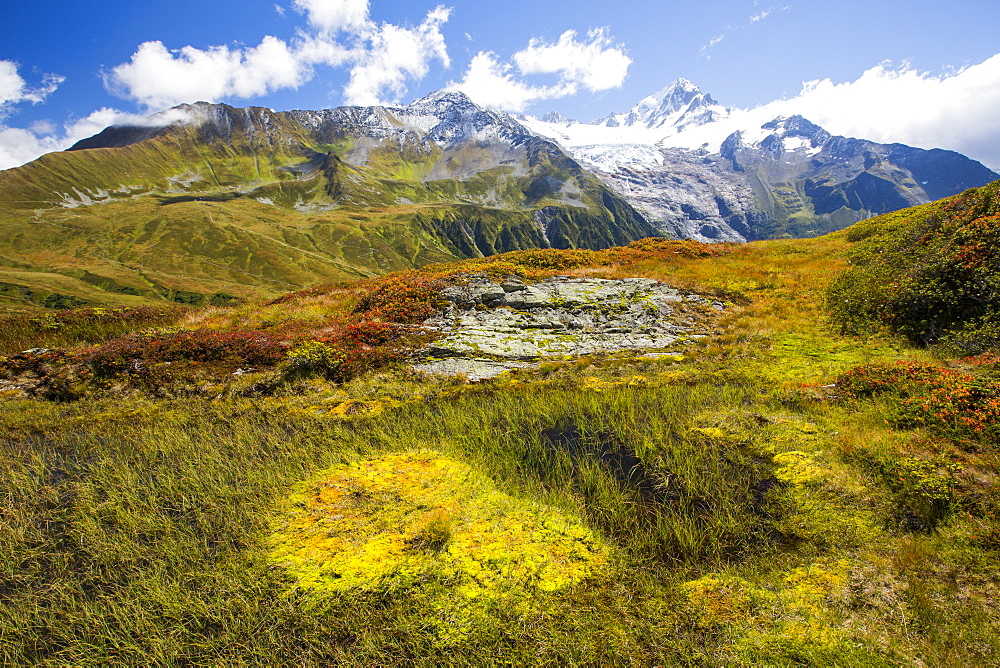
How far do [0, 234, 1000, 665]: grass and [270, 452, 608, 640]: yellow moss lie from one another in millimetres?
37

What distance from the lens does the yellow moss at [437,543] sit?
204 inches

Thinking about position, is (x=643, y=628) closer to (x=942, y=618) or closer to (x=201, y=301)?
(x=942, y=618)

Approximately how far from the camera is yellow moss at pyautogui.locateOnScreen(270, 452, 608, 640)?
517 centimetres

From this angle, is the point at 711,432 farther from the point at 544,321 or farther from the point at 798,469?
the point at 544,321

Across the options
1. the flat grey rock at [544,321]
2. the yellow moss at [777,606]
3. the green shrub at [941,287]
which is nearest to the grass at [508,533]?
the yellow moss at [777,606]

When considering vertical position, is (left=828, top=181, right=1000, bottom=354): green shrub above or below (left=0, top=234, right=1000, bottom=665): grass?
above

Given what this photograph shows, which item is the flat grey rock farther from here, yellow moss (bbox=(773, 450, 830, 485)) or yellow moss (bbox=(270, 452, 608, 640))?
yellow moss (bbox=(773, 450, 830, 485))

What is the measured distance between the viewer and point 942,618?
4.12 m

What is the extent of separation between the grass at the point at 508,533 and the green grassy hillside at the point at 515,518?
0.04m

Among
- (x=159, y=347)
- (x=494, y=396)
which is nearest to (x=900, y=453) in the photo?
(x=494, y=396)

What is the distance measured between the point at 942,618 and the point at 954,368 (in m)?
8.60

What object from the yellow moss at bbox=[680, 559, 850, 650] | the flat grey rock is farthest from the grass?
the flat grey rock

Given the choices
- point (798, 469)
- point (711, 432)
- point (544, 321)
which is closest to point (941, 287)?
point (711, 432)

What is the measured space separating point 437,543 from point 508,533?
110 cm
